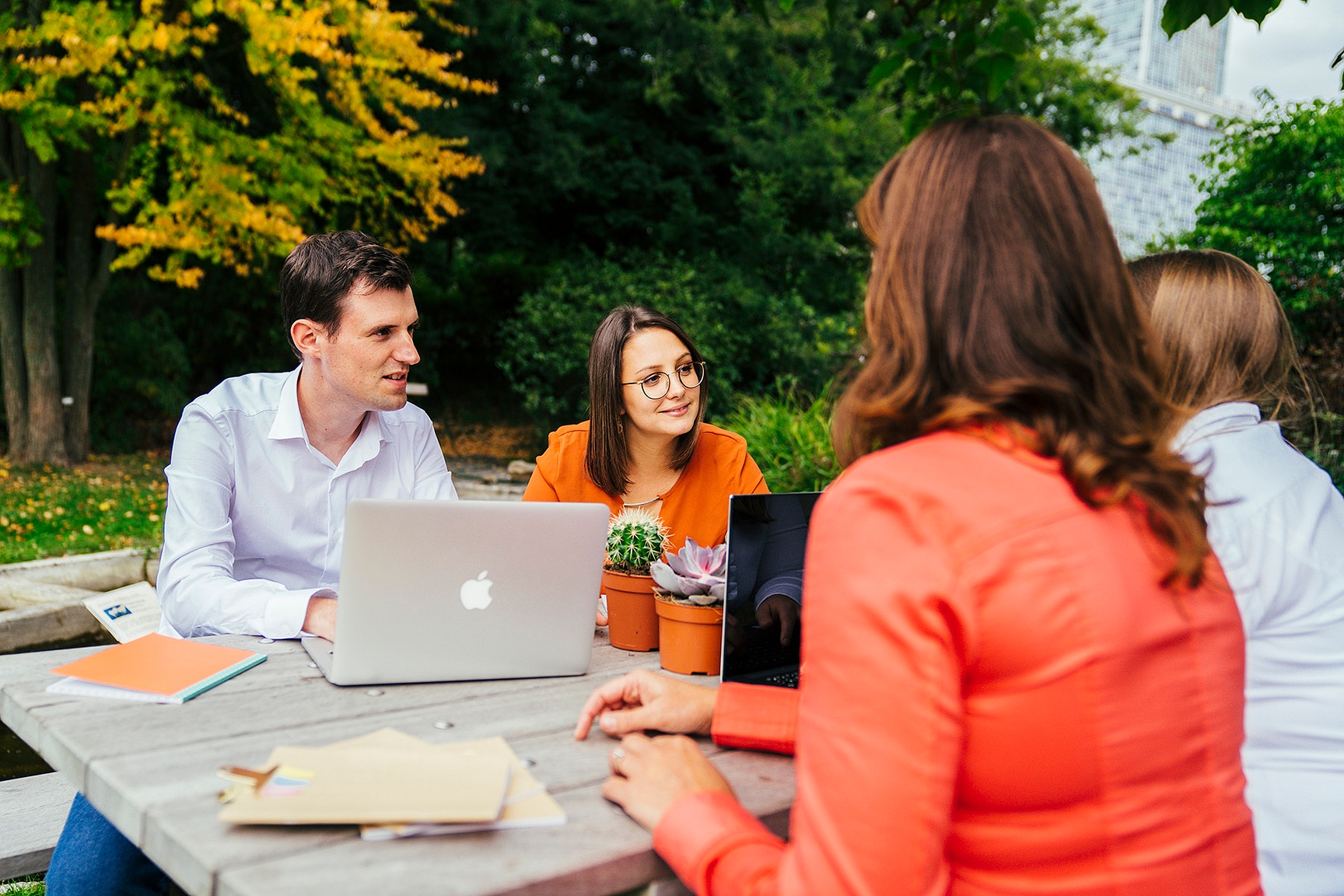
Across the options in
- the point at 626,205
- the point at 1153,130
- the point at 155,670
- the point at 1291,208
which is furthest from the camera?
the point at 1153,130

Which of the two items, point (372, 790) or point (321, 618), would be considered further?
point (321, 618)

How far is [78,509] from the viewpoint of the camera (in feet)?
21.7

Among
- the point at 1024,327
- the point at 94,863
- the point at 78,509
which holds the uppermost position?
the point at 1024,327

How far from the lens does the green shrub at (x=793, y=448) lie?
5629 mm

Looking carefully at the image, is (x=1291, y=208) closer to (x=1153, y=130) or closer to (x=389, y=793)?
(x=1153, y=130)

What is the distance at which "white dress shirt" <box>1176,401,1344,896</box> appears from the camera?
1474 millimetres

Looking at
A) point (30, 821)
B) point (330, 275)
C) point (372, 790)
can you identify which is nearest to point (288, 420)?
point (330, 275)

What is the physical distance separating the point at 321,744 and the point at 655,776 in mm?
495

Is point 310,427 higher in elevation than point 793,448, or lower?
higher

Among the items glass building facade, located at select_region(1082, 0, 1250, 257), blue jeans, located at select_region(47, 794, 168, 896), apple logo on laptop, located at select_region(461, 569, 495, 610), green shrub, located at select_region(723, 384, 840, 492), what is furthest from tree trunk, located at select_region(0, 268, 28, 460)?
glass building facade, located at select_region(1082, 0, 1250, 257)

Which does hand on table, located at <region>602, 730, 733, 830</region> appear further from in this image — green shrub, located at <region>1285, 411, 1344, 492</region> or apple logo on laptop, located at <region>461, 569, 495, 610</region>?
green shrub, located at <region>1285, 411, 1344, 492</region>

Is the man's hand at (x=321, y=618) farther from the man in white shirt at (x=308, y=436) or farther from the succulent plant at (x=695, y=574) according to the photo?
the succulent plant at (x=695, y=574)

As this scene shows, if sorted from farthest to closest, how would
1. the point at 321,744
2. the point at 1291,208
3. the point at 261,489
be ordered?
the point at 1291,208, the point at 261,489, the point at 321,744

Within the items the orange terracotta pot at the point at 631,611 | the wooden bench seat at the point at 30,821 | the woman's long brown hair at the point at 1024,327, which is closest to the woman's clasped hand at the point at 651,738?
the orange terracotta pot at the point at 631,611
